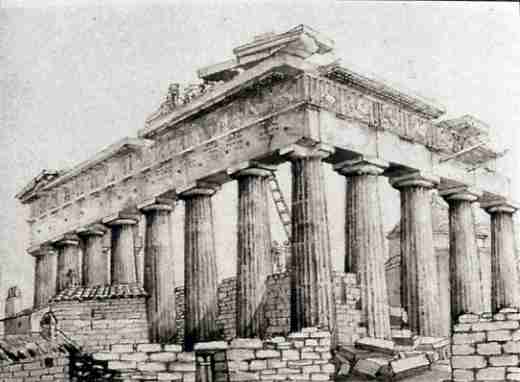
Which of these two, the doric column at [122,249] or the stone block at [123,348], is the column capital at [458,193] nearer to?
the doric column at [122,249]

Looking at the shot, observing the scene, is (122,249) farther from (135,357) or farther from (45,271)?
(135,357)

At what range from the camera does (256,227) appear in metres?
27.1

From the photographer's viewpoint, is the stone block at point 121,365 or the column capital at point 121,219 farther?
the column capital at point 121,219

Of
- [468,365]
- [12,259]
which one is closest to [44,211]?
[12,259]

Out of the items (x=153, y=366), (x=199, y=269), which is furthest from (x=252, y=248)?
→ (x=153, y=366)

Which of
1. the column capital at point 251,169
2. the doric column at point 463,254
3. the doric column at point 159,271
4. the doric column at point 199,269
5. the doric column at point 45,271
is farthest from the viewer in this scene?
the doric column at point 45,271

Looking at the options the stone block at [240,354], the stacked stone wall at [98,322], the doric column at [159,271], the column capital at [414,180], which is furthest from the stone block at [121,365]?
the column capital at [414,180]

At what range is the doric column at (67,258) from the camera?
38.4m

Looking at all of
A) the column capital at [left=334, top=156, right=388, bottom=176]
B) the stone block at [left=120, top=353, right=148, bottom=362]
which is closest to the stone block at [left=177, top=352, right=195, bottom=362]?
the stone block at [left=120, top=353, right=148, bottom=362]

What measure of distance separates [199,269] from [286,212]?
6.49 m

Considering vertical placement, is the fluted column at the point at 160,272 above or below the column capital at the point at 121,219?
below

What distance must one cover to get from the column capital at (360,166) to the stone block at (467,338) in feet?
36.3

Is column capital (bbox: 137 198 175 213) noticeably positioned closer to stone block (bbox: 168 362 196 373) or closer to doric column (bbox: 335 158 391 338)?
doric column (bbox: 335 158 391 338)

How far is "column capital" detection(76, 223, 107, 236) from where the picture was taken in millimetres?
36591
